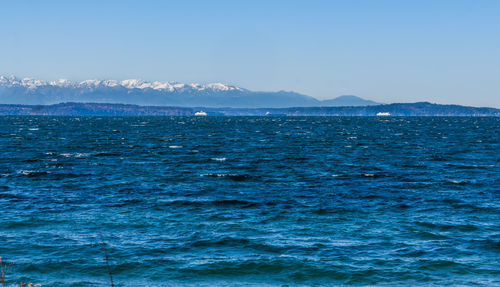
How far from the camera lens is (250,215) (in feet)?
78.9

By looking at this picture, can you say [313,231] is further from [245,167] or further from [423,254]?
[245,167]

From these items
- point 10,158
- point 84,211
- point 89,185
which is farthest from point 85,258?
point 10,158

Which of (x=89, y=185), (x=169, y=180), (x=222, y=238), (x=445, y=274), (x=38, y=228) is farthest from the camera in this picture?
(x=169, y=180)

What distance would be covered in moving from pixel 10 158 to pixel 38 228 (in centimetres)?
3430

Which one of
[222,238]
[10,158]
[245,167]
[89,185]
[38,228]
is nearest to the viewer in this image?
[222,238]

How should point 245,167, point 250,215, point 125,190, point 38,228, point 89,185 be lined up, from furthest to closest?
point 245,167
point 89,185
point 125,190
point 250,215
point 38,228

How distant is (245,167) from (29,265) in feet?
94.8

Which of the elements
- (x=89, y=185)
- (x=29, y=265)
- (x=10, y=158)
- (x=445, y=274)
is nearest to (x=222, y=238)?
(x=29, y=265)

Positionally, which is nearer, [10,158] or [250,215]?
[250,215]

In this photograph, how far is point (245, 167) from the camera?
44688 mm

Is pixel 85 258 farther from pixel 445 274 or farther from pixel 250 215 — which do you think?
pixel 445 274

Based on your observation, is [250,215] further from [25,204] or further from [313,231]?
[25,204]

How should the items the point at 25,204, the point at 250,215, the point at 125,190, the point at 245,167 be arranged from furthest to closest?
the point at 245,167 < the point at 125,190 < the point at 25,204 < the point at 250,215

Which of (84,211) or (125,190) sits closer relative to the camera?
(84,211)
